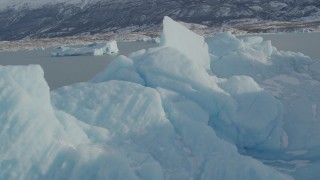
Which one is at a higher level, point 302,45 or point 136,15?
point 302,45

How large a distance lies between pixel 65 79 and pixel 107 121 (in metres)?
9.33

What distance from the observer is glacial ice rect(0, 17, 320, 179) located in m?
6.52

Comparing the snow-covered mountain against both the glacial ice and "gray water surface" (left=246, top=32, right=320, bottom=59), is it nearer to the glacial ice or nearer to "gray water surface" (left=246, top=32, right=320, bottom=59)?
"gray water surface" (left=246, top=32, right=320, bottom=59)

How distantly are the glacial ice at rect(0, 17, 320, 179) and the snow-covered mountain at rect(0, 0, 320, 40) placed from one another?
57.9 meters

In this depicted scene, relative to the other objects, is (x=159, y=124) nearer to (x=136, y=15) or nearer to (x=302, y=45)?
(x=302, y=45)

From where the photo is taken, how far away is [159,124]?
7.63 metres

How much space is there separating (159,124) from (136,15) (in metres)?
77.7

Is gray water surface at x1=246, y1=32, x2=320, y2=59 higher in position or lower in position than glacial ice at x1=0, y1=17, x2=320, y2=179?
lower

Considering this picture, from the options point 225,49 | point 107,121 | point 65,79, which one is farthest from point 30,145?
point 65,79

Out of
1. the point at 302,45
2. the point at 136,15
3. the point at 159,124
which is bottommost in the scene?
the point at 136,15

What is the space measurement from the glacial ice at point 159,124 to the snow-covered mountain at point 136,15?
5794cm

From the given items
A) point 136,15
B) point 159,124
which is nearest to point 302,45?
point 159,124

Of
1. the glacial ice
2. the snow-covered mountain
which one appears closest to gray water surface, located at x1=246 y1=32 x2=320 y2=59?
the glacial ice

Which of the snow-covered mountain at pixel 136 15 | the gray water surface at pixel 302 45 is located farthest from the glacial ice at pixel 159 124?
the snow-covered mountain at pixel 136 15
